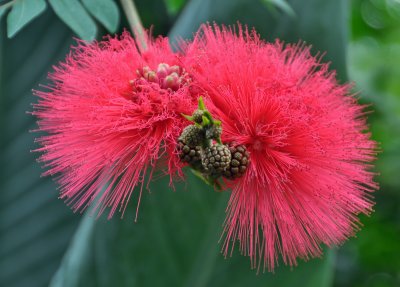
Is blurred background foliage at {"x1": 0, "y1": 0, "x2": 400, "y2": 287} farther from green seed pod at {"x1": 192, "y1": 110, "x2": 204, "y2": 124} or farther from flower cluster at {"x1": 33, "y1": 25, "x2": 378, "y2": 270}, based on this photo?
green seed pod at {"x1": 192, "y1": 110, "x2": 204, "y2": 124}

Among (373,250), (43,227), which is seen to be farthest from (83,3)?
(373,250)

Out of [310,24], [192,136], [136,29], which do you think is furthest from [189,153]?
[310,24]

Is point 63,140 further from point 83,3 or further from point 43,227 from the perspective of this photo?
point 43,227

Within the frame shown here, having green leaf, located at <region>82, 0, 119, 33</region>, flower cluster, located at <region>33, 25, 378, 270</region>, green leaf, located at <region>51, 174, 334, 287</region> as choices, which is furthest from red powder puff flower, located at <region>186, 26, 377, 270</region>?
green leaf, located at <region>51, 174, 334, 287</region>

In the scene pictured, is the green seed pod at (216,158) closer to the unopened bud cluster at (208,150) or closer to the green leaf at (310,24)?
the unopened bud cluster at (208,150)

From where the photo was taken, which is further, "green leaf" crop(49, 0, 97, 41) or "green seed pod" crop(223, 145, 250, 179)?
"green leaf" crop(49, 0, 97, 41)

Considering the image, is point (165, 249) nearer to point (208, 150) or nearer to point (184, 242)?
point (184, 242)

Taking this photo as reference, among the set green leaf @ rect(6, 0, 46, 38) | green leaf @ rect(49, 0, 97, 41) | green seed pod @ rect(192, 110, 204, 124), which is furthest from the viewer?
green leaf @ rect(49, 0, 97, 41)
